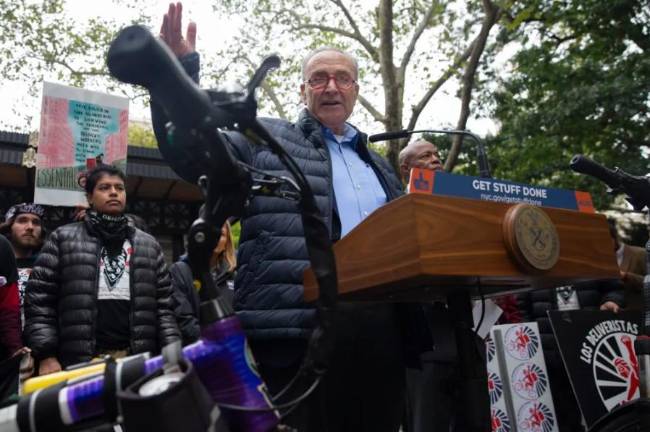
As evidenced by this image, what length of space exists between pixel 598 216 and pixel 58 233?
296cm

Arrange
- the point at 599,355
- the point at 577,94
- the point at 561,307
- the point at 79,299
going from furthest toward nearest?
the point at 577,94, the point at 561,307, the point at 599,355, the point at 79,299

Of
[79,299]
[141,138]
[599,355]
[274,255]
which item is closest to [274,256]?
[274,255]

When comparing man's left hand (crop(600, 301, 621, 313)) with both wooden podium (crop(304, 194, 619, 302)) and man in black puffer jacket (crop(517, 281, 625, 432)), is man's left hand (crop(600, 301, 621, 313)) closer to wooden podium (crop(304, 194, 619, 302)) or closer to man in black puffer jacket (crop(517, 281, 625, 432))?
man in black puffer jacket (crop(517, 281, 625, 432))

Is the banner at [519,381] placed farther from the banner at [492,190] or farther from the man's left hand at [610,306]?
the banner at [492,190]

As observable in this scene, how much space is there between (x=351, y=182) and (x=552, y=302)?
3.23m

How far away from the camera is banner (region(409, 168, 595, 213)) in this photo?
5.41 feet

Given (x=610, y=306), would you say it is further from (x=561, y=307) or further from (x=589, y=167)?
(x=589, y=167)

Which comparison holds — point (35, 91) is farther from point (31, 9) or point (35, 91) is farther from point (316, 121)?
point (316, 121)

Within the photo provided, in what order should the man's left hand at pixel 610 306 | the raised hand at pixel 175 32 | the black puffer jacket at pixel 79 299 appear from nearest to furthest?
the raised hand at pixel 175 32 → the black puffer jacket at pixel 79 299 → the man's left hand at pixel 610 306

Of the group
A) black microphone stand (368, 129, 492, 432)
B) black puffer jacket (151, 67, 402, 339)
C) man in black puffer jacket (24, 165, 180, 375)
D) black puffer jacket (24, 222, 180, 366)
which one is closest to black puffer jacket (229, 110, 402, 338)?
black puffer jacket (151, 67, 402, 339)

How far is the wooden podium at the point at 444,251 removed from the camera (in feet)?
5.04

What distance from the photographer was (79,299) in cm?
346

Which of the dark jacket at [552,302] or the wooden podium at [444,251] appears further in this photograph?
the dark jacket at [552,302]

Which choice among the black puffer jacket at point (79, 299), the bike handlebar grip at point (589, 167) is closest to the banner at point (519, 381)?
the bike handlebar grip at point (589, 167)
